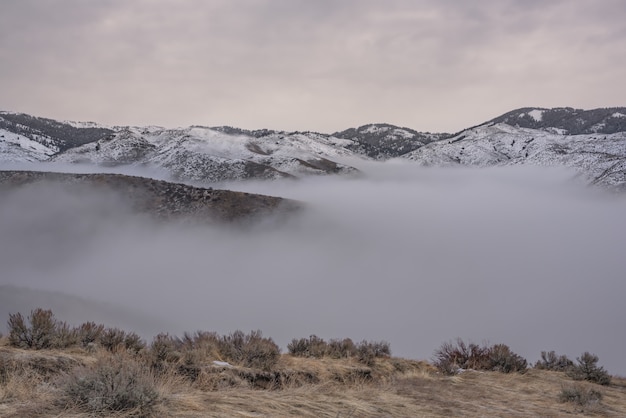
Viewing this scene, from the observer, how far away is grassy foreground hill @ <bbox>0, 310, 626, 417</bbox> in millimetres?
5062

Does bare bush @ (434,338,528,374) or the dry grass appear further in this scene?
bare bush @ (434,338,528,374)

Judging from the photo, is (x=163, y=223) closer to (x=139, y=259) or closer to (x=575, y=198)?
(x=139, y=259)

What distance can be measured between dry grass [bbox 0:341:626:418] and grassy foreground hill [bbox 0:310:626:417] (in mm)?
22

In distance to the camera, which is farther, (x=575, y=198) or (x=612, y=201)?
(x=575, y=198)

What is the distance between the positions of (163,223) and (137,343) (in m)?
58.8

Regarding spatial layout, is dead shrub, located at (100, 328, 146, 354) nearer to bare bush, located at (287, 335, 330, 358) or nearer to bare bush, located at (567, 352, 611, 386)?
bare bush, located at (287, 335, 330, 358)

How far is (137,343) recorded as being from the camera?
9.84m

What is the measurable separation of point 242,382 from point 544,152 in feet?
531

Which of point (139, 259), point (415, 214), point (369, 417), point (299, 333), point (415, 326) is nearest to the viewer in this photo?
point (369, 417)

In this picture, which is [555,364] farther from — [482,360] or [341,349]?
[341,349]

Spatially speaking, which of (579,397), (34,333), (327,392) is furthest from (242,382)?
(579,397)

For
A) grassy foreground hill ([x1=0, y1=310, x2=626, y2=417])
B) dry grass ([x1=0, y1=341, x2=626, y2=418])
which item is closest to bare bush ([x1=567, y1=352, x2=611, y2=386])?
grassy foreground hill ([x1=0, y1=310, x2=626, y2=417])

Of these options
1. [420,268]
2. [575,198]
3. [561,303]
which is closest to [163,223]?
[420,268]

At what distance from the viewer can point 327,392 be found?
7.19m
